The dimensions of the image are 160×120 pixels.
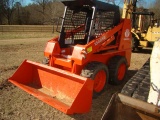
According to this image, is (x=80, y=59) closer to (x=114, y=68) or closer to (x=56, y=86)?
(x=56, y=86)

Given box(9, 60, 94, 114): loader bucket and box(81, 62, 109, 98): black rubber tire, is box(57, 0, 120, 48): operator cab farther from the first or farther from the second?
box(9, 60, 94, 114): loader bucket

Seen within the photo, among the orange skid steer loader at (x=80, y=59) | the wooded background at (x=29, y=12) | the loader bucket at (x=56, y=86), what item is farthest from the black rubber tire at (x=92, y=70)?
the wooded background at (x=29, y=12)

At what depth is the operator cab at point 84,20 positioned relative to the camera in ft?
17.0

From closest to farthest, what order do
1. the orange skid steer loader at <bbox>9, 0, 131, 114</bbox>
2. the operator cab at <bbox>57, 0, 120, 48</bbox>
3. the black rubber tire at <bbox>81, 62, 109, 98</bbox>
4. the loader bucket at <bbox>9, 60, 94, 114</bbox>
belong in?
1. the loader bucket at <bbox>9, 60, 94, 114</bbox>
2. the orange skid steer loader at <bbox>9, 0, 131, 114</bbox>
3. the black rubber tire at <bbox>81, 62, 109, 98</bbox>
4. the operator cab at <bbox>57, 0, 120, 48</bbox>

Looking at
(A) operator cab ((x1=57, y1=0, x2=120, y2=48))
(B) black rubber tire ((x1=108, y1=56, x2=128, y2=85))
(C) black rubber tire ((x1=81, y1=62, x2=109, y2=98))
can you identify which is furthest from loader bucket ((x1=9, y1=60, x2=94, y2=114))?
(B) black rubber tire ((x1=108, y1=56, x2=128, y2=85))

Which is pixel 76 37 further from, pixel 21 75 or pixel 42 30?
pixel 42 30

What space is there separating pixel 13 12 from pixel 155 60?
54.3m

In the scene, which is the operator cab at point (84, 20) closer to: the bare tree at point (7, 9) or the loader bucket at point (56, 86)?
the loader bucket at point (56, 86)

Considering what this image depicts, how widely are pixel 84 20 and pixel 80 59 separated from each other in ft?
5.97

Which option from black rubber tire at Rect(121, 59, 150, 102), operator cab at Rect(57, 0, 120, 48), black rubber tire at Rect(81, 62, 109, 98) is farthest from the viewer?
operator cab at Rect(57, 0, 120, 48)

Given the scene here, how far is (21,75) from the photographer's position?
16.7ft

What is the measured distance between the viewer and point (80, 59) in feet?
15.1

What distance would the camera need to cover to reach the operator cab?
519 cm

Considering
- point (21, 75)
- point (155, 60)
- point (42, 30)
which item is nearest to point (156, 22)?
point (21, 75)
